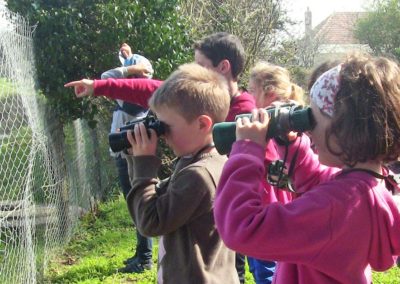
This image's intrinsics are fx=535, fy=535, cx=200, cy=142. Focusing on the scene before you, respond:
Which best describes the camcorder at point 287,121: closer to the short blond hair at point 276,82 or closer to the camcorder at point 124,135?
the camcorder at point 124,135

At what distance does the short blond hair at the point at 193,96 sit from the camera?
212cm

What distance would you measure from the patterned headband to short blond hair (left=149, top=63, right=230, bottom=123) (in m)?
0.69

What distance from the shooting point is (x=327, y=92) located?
1.47 m

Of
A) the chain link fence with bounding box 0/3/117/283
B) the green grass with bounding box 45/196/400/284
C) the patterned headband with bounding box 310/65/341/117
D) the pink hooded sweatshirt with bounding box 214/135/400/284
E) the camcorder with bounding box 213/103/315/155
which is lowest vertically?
the green grass with bounding box 45/196/400/284

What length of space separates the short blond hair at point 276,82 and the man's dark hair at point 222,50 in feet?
0.51

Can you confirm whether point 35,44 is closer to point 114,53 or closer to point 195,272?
point 114,53

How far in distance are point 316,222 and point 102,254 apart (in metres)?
4.03

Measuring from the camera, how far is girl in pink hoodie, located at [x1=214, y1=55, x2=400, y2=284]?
1.37 meters

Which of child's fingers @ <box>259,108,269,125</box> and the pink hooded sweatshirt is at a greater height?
child's fingers @ <box>259,108,269,125</box>

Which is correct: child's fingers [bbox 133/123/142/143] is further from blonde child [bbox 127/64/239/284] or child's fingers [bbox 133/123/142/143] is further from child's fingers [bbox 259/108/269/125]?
child's fingers [bbox 259/108/269/125]

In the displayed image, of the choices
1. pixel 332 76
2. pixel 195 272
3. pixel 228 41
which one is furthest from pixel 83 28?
pixel 332 76

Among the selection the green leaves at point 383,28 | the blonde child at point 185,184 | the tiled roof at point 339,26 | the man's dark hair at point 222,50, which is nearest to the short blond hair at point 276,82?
the man's dark hair at point 222,50

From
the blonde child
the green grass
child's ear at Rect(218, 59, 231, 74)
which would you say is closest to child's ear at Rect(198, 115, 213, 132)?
the blonde child

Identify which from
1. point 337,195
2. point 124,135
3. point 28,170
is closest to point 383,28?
point 28,170
